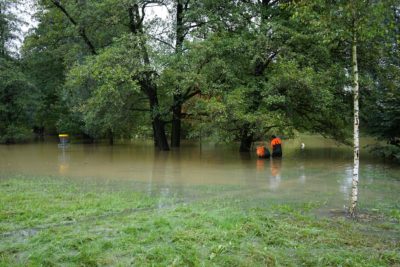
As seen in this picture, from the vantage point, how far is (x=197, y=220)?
290 inches

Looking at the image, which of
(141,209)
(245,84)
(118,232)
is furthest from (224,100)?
(118,232)

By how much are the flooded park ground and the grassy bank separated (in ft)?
0.05

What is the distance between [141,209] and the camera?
8.80m

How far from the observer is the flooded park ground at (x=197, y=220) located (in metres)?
5.62

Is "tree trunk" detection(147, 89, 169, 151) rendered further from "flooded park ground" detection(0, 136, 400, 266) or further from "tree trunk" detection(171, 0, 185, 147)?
"flooded park ground" detection(0, 136, 400, 266)

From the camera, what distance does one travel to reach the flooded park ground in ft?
18.4

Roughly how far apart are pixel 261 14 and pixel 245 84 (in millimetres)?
3830

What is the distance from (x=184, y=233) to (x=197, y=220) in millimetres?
897

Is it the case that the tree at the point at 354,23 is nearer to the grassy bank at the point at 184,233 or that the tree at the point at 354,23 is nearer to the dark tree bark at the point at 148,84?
the grassy bank at the point at 184,233

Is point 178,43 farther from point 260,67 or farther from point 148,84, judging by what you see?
point 260,67

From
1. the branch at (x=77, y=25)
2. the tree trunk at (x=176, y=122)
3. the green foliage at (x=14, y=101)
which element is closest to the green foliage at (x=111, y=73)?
the branch at (x=77, y=25)

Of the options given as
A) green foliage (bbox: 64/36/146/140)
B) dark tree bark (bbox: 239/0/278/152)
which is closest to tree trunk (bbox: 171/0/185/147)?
green foliage (bbox: 64/36/146/140)

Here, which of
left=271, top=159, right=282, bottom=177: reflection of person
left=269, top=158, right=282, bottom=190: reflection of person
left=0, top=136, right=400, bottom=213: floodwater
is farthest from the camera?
left=271, top=159, right=282, bottom=177: reflection of person

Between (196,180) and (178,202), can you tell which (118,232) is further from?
(196,180)
